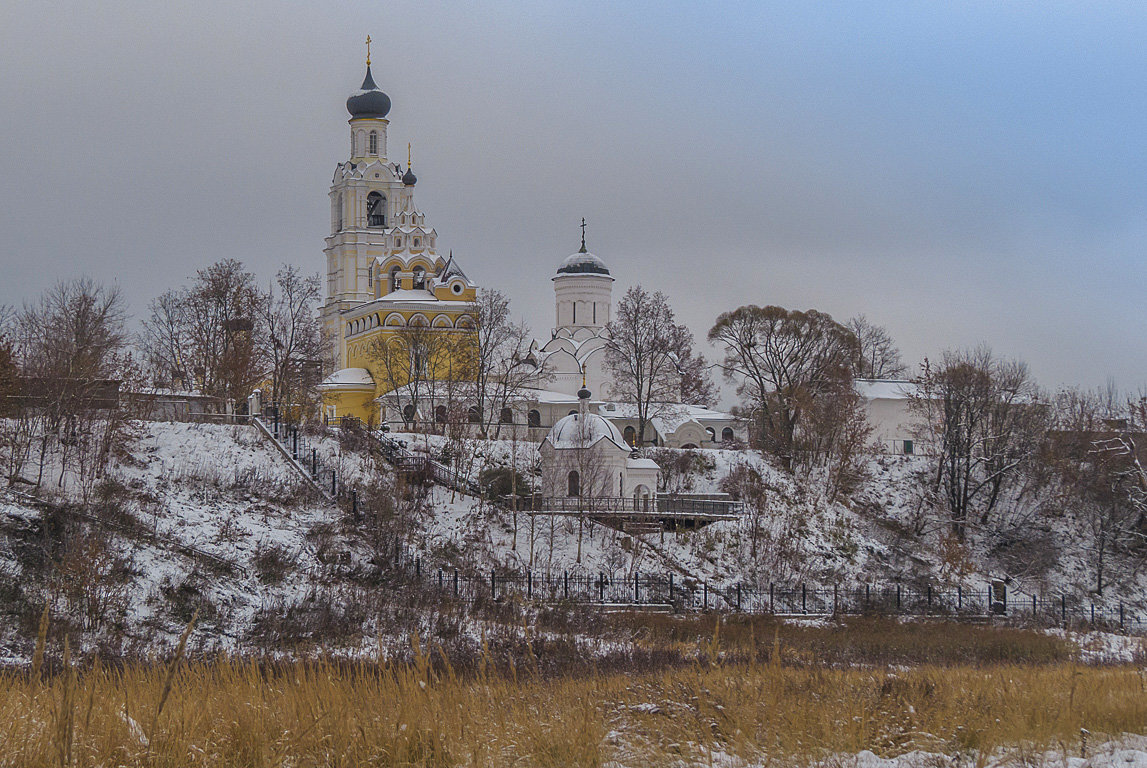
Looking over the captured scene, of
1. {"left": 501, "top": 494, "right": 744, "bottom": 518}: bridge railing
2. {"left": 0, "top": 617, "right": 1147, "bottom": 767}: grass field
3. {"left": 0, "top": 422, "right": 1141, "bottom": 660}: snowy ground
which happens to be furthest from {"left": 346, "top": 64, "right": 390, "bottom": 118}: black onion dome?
{"left": 0, "top": 617, "right": 1147, "bottom": 767}: grass field

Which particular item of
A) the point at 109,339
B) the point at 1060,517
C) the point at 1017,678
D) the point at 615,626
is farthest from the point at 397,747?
the point at 1060,517

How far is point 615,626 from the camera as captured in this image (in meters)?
21.1

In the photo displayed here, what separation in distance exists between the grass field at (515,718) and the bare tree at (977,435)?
28.7 m

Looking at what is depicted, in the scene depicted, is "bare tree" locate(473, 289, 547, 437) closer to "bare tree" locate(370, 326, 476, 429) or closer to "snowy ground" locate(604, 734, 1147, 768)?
"bare tree" locate(370, 326, 476, 429)

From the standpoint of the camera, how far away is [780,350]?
45.8 m

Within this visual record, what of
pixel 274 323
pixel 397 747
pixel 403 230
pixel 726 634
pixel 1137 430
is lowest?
pixel 726 634

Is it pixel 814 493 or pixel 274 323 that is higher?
pixel 274 323

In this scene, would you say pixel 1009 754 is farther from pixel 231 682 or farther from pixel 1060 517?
pixel 1060 517

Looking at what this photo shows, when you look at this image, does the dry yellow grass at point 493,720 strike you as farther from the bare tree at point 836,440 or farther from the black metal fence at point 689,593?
the bare tree at point 836,440

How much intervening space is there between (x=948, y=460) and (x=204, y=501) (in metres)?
24.8

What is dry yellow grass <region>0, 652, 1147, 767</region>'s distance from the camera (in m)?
6.39

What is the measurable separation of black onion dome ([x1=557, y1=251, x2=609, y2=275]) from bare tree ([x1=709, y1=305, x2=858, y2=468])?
9.25 meters

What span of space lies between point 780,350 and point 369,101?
26.9 metres

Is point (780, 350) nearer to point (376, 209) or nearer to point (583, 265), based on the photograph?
point (583, 265)
